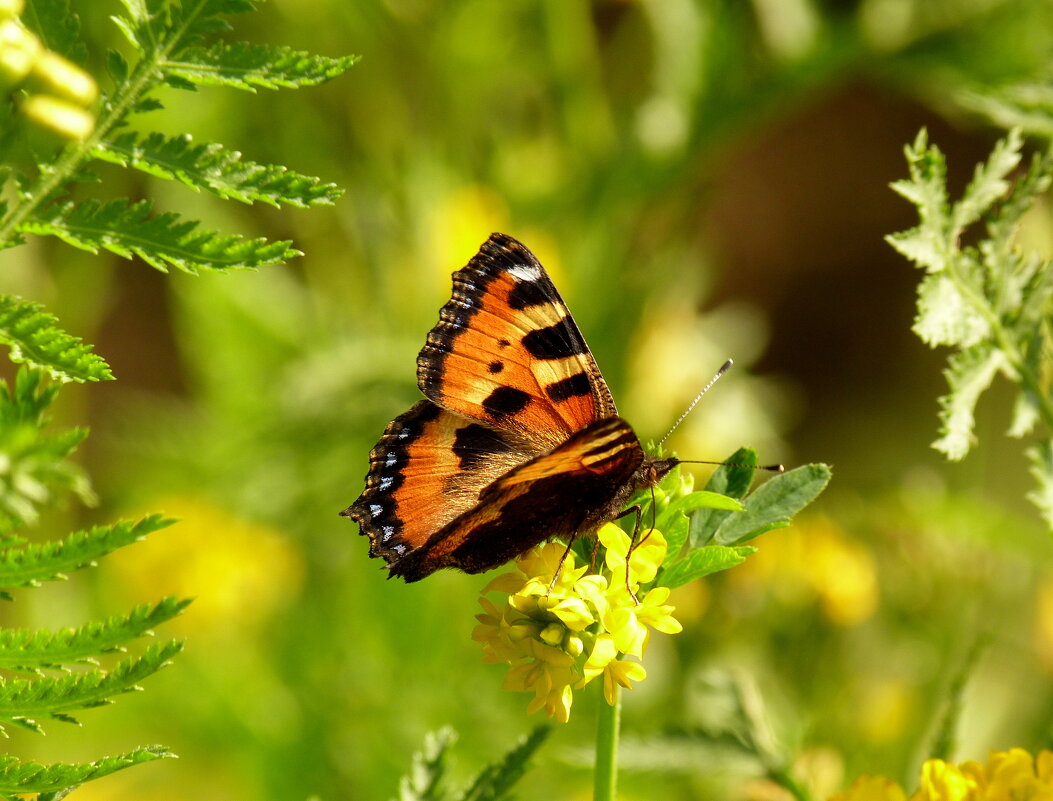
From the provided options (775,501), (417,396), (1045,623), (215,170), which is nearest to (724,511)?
(775,501)

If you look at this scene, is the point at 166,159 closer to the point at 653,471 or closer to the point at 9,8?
the point at 9,8

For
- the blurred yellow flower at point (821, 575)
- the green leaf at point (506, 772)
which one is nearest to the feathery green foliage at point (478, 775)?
the green leaf at point (506, 772)

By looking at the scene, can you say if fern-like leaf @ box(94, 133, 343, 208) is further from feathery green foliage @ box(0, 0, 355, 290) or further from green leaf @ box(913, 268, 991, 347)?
green leaf @ box(913, 268, 991, 347)

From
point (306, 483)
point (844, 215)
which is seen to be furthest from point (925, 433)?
point (306, 483)

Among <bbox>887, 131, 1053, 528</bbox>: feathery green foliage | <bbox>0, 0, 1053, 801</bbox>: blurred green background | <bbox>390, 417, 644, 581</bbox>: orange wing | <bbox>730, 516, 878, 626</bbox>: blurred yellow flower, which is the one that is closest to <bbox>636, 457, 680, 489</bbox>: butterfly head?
<bbox>390, 417, 644, 581</bbox>: orange wing

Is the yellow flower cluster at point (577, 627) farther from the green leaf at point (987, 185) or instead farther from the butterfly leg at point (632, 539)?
the green leaf at point (987, 185)

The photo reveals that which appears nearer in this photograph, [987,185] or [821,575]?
[987,185]

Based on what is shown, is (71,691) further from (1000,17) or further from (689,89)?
(1000,17)
